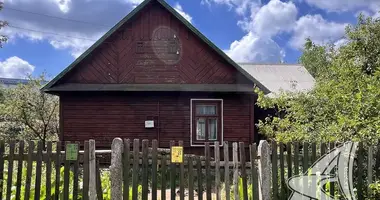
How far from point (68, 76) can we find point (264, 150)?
8675mm

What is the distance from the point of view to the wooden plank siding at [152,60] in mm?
11789

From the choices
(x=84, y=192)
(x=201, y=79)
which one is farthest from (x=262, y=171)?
(x=201, y=79)

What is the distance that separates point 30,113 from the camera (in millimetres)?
16734

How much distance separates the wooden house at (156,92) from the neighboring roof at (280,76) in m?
5.21

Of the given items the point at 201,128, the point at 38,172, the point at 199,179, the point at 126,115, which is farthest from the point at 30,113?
the point at 199,179

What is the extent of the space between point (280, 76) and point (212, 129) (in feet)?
25.8

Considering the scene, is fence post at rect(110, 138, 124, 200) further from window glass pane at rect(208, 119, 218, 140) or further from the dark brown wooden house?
Result: window glass pane at rect(208, 119, 218, 140)

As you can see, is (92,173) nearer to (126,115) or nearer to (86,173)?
(86,173)

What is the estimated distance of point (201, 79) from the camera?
11.9 meters

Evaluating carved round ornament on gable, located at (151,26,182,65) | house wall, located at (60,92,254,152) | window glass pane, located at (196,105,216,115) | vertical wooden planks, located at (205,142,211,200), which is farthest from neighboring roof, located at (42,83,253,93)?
vertical wooden planks, located at (205,142,211,200)

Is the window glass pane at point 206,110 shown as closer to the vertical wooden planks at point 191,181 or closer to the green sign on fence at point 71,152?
the vertical wooden planks at point 191,181

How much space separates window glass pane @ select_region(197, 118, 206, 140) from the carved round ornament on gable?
2.28 metres

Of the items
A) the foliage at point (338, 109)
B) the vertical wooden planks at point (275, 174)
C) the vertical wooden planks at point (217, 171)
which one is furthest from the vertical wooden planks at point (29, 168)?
the foliage at point (338, 109)

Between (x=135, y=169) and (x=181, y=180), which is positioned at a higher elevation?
(x=135, y=169)
